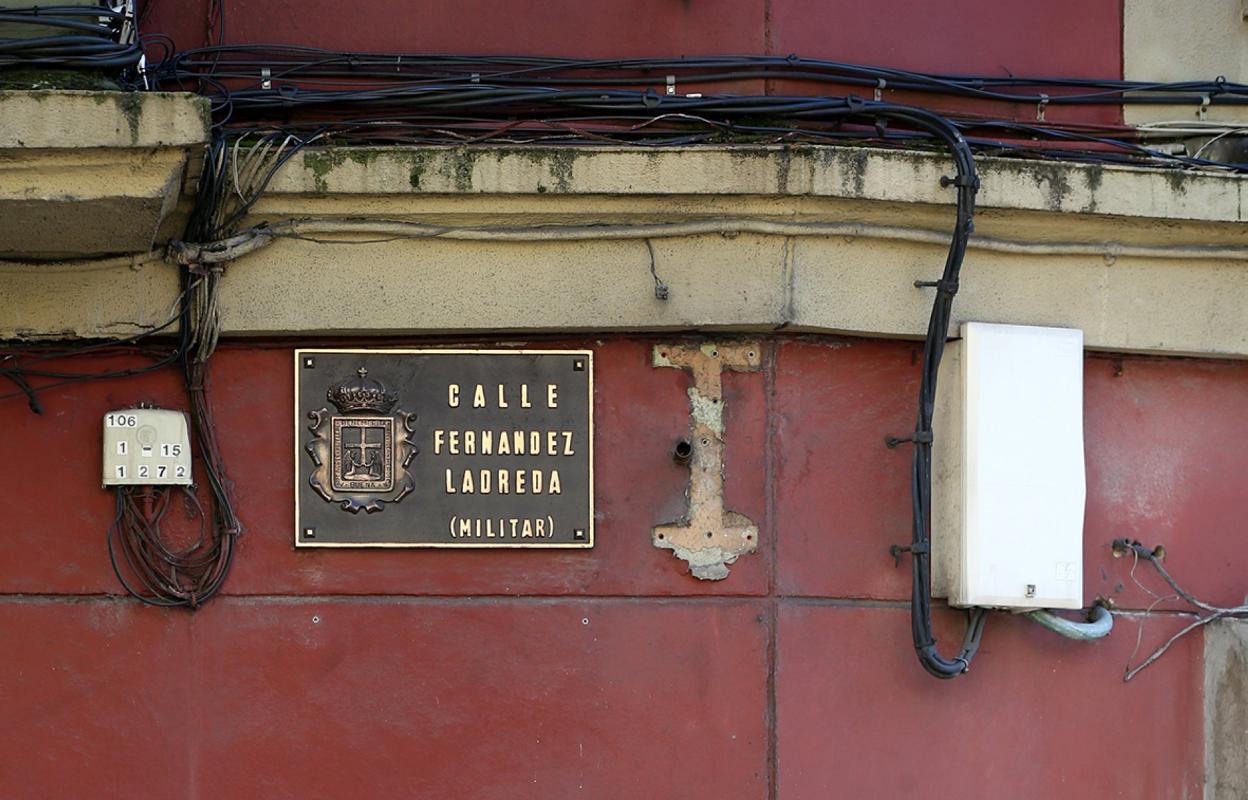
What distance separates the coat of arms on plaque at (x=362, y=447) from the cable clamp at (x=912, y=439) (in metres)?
1.55

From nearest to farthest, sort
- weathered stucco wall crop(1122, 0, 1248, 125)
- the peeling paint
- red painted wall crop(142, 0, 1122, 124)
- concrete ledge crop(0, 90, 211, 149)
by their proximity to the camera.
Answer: concrete ledge crop(0, 90, 211, 149), the peeling paint, red painted wall crop(142, 0, 1122, 124), weathered stucco wall crop(1122, 0, 1248, 125)

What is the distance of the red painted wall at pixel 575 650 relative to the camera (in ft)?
17.8

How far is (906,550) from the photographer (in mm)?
5523

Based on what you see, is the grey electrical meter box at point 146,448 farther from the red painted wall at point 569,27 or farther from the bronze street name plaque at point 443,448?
the red painted wall at point 569,27

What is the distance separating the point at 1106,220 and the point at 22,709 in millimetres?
3838

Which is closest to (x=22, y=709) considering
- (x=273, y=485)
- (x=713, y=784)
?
(x=273, y=485)

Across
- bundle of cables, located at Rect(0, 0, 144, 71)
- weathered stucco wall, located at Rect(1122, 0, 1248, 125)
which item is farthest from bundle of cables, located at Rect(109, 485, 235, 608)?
weathered stucco wall, located at Rect(1122, 0, 1248, 125)

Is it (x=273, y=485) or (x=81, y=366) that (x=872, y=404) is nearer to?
(x=273, y=485)

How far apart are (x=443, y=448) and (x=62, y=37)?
1693 mm

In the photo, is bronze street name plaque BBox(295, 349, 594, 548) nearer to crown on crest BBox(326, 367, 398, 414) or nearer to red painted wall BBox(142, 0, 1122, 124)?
crown on crest BBox(326, 367, 398, 414)

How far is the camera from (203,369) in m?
5.57

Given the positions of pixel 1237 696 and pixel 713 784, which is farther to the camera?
pixel 1237 696

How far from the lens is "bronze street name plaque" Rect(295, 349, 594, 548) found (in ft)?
18.1

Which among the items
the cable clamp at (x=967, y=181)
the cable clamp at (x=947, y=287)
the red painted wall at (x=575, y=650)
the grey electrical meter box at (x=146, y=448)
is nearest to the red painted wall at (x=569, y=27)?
the cable clamp at (x=967, y=181)
